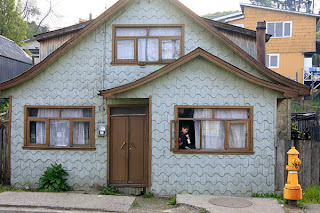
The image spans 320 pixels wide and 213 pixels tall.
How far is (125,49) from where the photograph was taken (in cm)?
1209

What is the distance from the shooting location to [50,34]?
45.3 ft

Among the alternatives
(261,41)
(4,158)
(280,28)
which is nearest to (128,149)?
(4,158)

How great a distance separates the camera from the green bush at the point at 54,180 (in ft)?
36.4

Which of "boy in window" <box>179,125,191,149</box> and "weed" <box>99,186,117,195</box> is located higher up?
"boy in window" <box>179,125,191,149</box>

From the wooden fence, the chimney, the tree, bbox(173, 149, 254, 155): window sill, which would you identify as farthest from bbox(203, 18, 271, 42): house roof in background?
the tree

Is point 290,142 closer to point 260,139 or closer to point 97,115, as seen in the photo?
point 260,139

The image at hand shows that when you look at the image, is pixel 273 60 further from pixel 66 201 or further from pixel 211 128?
pixel 66 201

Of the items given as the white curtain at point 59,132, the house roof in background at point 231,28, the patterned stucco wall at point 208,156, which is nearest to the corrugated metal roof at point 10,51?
the white curtain at point 59,132

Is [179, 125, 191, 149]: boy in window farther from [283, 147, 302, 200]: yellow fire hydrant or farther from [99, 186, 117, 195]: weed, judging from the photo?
[283, 147, 302, 200]: yellow fire hydrant

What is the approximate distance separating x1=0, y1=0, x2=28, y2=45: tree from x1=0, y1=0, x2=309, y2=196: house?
19516mm

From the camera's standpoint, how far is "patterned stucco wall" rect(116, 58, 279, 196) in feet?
35.0

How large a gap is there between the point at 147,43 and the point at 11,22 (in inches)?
833

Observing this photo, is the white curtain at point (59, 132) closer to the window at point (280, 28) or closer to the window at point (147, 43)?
the window at point (147, 43)

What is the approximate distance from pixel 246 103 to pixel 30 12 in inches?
1659
